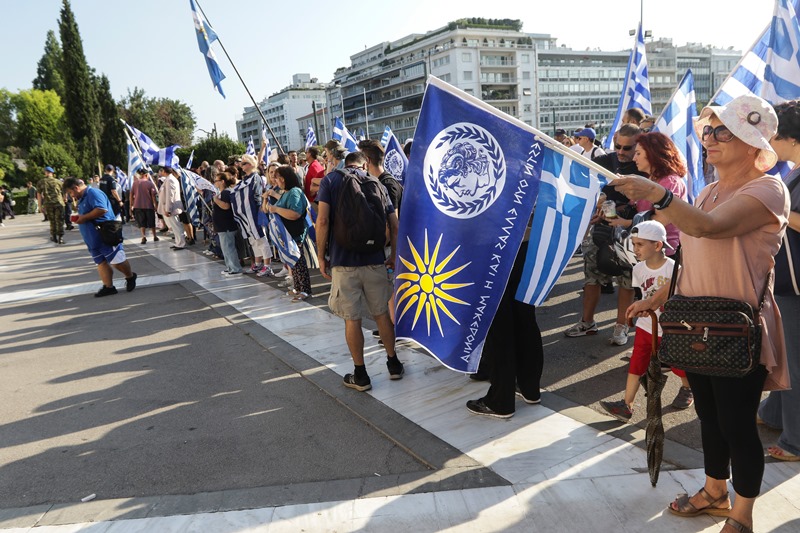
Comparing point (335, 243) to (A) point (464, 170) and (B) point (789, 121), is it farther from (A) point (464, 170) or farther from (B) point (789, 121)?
(B) point (789, 121)

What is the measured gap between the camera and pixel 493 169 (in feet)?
11.1

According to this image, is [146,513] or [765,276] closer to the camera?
[765,276]

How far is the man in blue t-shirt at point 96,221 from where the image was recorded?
8633 millimetres

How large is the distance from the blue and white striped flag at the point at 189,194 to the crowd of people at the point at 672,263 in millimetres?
6243

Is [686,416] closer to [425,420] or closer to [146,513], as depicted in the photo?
[425,420]

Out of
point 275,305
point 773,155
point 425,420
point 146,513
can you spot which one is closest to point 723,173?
point 773,155

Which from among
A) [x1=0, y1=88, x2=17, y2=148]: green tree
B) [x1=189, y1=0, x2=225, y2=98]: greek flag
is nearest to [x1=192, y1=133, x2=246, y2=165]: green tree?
[x1=0, y1=88, x2=17, y2=148]: green tree

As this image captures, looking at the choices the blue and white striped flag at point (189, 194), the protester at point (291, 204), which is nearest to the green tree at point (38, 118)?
the blue and white striped flag at point (189, 194)

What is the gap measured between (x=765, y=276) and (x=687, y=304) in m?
0.33

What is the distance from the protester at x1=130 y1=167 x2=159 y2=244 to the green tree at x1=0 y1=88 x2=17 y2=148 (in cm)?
7523

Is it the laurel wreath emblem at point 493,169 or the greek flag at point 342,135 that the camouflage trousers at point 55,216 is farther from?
the laurel wreath emblem at point 493,169

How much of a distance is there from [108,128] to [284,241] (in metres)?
50.1

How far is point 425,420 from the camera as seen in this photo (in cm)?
396

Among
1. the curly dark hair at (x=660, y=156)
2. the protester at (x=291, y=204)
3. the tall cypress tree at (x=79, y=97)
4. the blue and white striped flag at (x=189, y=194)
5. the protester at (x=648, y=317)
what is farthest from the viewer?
the tall cypress tree at (x=79, y=97)
